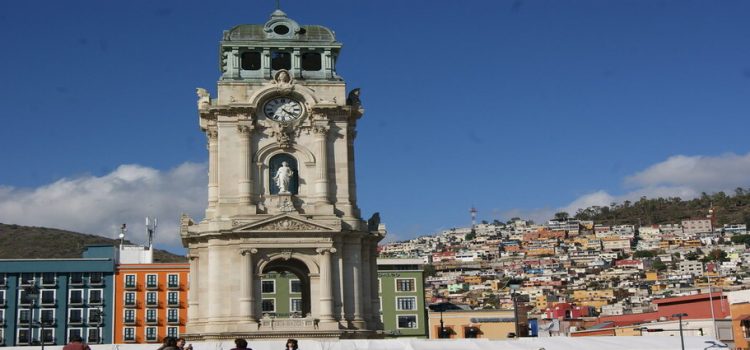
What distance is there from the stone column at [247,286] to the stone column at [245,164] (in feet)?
10.2

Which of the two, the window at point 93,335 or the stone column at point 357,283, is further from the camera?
the window at point 93,335

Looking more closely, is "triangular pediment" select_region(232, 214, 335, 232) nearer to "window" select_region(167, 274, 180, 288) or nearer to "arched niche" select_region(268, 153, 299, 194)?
"arched niche" select_region(268, 153, 299, 194)

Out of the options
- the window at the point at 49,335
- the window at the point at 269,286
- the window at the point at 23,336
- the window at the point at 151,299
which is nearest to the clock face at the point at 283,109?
the window at the point at 269,286

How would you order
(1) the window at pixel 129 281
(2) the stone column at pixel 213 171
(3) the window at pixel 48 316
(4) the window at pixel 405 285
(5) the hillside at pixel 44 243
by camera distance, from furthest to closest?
(5) the hillside at pixel 44 243
(4) the window at pixel 405 285
(1) the window at pixel 129 281
(3) the window at pixel 48 316
(2) the stone column at pixel 213 171

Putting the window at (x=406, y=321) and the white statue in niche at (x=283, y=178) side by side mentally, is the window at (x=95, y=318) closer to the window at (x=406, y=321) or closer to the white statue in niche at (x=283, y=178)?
the window at (x=406, y=321)

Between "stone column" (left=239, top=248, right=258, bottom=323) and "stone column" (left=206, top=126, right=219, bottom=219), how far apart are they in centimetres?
380

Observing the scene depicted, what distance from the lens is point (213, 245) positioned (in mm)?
57969

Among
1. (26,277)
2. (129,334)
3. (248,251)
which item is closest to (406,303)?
(129,334)

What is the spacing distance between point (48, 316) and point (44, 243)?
66078mm

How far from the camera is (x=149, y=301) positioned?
110688 mm

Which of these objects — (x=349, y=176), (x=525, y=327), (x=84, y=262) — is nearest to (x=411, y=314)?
(x=525, y=327)

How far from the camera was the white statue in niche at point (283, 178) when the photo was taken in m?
59.6

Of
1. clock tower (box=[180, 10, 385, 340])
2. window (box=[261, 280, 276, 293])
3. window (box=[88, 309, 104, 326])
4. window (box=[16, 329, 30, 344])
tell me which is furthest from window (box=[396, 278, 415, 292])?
clock tower (box=[180, 10, 385, 340])

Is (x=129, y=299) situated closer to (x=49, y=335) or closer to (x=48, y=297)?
(x=48, y=297)
